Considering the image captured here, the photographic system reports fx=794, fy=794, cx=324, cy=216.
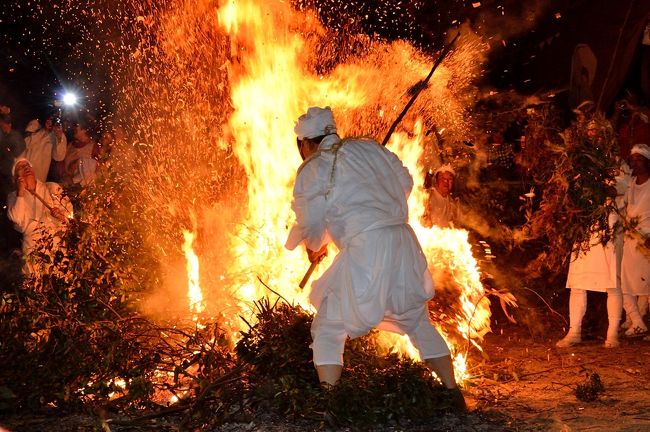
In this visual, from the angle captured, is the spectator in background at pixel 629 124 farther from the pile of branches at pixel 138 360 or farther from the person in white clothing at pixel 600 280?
the pile of branches at pixel 138 360

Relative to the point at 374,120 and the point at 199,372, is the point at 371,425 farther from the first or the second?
the point at 374,120

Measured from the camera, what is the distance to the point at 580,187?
717 centimetres

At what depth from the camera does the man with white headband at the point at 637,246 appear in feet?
26.5

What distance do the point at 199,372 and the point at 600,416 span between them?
293cm

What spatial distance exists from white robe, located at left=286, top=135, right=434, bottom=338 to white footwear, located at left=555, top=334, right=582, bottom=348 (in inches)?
122

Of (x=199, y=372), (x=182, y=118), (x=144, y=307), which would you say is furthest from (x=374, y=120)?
(x=199, y=372)

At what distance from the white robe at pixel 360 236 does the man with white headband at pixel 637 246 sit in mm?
3545

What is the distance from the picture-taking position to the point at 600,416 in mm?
5387

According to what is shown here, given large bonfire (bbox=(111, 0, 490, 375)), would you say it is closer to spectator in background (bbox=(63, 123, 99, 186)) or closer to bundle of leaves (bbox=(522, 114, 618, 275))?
bundle of leaves (bbox=(522, 114, 618, 275))

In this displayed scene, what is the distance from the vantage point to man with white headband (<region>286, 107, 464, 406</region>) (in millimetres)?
5273

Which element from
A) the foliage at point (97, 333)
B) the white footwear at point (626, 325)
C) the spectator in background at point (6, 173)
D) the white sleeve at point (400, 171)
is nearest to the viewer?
the white sleeve at point (400, 171)

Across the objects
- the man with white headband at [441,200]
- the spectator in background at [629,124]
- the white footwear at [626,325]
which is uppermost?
the spectator in background at [629,124]

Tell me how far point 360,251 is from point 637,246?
4.09 metres

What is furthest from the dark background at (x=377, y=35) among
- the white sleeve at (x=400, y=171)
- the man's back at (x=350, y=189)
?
the man's back at (x=350, y=189)
